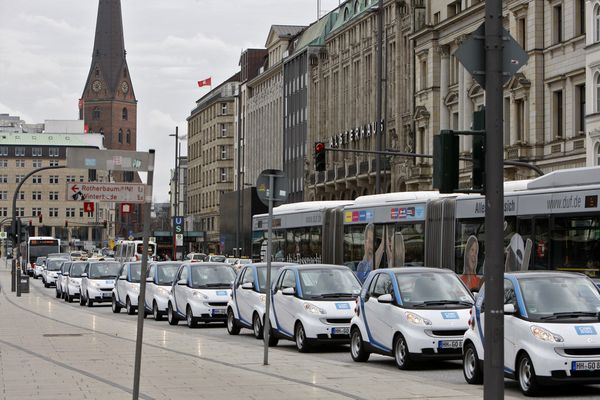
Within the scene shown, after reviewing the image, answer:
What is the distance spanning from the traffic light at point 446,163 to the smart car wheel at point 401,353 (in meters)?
8.43

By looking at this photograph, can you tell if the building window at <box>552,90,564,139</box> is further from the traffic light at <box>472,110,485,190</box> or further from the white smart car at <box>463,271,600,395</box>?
the traffic light at <box>472,110,485,190</box>

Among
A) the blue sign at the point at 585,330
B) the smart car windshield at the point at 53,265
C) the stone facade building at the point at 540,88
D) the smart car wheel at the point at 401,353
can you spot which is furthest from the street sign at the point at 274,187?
the smart car windshield at the point at 53,265

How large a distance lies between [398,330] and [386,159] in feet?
184

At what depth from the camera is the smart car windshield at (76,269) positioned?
51438mm

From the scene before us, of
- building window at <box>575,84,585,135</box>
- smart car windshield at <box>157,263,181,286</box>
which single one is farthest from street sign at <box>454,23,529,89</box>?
building window at <box>575,84,585,135</box>

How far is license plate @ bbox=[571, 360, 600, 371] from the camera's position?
15.4m

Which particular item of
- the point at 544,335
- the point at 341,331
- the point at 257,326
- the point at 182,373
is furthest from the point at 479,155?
the point at 257,326

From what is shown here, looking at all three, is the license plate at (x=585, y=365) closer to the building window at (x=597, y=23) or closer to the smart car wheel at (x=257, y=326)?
the smart car wheel at (x=257, y=326)

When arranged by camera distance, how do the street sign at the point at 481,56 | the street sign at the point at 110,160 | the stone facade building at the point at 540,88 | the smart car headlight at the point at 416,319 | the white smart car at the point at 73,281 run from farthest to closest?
the stone facade building at the point at 540,88 < the white smart car at the point at 73,281 < the smart car headlight at the point at 416,319 < the street sign at the point at 110,160 < the street sign at the point at 481,56

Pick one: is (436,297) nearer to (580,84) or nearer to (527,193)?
(527,193)

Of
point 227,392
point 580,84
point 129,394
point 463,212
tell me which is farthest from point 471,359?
point 580,84

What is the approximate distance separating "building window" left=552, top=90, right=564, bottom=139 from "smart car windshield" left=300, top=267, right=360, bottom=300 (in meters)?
32.1

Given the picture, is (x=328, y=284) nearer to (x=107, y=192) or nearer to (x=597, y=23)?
(x=107, y=192)

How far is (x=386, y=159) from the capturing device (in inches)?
2972
